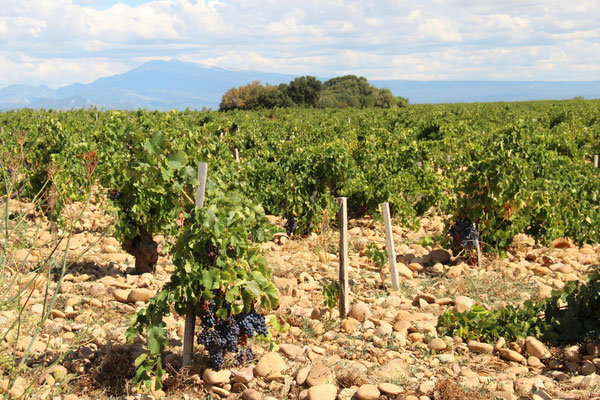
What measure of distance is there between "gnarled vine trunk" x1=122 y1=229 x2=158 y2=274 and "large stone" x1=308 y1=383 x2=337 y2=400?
3.52 m

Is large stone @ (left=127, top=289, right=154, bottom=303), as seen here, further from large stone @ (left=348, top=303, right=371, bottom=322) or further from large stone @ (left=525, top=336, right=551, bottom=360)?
large stone @ (left=525, top=336, right=551, bottom=360)

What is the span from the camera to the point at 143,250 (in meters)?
6.61

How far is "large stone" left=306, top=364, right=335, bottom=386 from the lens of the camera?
3859 millimetres

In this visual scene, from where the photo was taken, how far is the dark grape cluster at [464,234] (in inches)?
278

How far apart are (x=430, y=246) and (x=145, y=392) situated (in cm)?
527

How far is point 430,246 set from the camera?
26.5 ft

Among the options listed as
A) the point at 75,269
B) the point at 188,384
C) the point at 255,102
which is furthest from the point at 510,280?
the point at 255,102

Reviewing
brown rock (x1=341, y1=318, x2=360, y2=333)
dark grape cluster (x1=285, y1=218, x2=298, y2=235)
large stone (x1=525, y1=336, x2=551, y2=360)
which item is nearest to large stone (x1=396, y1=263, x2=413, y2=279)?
brown rock (x1=341, y1=318, x2=360, y2=333)

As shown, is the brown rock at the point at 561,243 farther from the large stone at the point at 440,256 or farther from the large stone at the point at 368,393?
the large stone at the point at 368,393

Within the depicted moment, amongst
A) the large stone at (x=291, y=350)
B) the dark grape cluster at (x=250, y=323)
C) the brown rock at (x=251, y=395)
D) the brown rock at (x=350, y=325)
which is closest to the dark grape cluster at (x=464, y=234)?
the brown rock at (x=350, y=325)

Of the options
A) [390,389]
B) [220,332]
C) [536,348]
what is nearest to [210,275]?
[220,332]

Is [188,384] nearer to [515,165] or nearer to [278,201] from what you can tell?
[515,165]

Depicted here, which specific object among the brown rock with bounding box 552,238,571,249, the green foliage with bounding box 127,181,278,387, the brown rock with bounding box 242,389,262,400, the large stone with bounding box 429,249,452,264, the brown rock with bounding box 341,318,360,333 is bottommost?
the brown rock with bounding box 242,389,262,400

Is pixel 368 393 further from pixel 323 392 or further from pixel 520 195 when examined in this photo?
pixel 520 195
